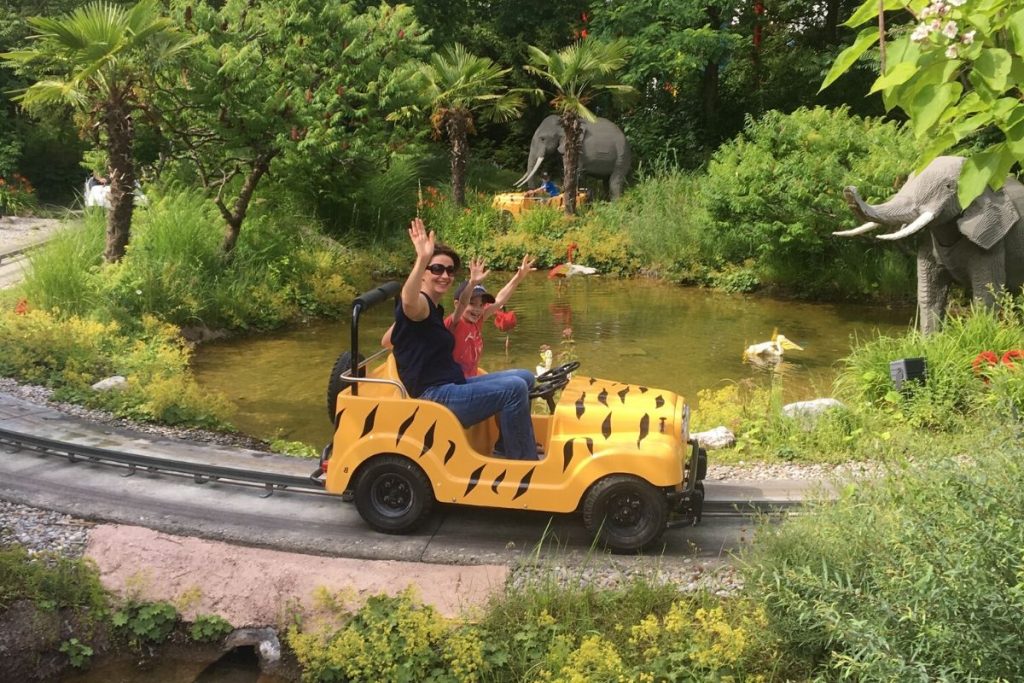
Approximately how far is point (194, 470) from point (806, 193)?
10.8 meters

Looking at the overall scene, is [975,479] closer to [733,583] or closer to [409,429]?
[733,583]

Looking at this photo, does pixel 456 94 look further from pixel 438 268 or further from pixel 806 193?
pixel 438 268

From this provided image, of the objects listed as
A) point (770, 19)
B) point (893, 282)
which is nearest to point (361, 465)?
point (893, 282)

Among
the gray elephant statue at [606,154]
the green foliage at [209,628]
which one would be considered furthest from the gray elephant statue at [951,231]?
the gray elephant statue at [606,154]

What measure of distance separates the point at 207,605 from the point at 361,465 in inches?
41.2

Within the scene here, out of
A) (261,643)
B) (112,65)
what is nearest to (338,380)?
(261,643)

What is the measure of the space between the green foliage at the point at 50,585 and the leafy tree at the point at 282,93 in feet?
29.2

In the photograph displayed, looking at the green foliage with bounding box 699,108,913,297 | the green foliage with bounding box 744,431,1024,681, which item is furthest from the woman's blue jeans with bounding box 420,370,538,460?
the green foliage with bounding box 699,108,913,297

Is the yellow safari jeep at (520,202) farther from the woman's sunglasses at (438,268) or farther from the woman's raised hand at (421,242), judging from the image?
the woman's raised hand at (421,242)

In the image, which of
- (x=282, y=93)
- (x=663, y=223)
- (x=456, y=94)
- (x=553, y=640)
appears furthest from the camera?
(x=456, y=94)

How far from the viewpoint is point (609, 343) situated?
40.1 ft

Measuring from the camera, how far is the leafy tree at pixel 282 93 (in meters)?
13.7

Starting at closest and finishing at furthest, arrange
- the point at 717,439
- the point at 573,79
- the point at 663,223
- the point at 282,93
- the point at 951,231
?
the point at 717,439 → the point at 951,231 → the point at 282,93 → the point at 663,223 → the point at 573,79

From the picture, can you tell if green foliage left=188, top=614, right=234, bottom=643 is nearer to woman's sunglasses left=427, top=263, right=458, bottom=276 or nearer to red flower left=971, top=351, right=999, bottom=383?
woman's sunglasses left=427, top=263, right=458, bottom=276
